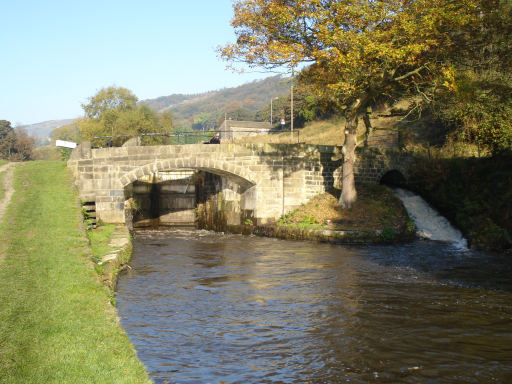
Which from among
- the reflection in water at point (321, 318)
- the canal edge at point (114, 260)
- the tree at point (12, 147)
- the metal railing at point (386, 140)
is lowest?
the reflection in water at point (321, 318)

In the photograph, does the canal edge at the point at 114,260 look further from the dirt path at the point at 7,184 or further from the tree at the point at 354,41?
the tree at the point at 354,41

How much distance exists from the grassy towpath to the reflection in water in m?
0.82

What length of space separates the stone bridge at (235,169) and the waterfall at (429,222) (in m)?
4.00

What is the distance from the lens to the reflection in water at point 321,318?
6.72 meters

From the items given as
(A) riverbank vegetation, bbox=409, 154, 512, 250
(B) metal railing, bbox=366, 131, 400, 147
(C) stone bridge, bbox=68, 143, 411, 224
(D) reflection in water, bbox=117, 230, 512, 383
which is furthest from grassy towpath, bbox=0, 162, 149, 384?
(B) metal railing, bbox=366, 131, 400, 147

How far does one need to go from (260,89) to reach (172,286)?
194 meters

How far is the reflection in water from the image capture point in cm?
672

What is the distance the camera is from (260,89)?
200 metres

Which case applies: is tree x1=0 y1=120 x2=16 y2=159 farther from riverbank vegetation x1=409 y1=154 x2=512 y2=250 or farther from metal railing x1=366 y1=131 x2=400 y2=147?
riverbank vegetation x1=409 y1=154 x2=512 y2=250

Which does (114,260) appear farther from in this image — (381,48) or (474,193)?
(474,193)

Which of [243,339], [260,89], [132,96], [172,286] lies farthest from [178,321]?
[260,89]

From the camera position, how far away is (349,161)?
2125 centimetres

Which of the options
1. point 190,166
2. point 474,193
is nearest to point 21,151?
point 190,166

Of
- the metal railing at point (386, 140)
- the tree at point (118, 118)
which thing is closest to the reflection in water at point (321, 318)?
the metal railing at point (386, 140)
